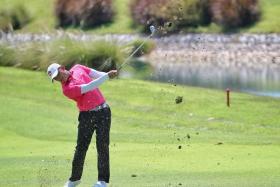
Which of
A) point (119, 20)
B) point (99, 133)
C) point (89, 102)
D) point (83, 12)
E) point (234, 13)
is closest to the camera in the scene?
point (89, 102)

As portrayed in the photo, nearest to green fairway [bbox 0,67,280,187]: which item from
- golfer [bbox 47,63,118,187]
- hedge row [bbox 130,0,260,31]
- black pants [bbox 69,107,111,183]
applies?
black pants [bbox 69,107,111,183]

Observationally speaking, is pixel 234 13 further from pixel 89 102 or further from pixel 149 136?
pixel 89 102

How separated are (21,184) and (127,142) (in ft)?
20.5

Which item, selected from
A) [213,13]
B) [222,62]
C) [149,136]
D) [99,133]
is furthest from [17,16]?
[99,133]

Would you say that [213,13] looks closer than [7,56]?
No

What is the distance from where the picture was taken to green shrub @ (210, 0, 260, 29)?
54.3m

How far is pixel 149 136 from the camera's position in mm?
21750

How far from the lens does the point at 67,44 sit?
38469mm

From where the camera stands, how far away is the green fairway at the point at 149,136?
1518 cm

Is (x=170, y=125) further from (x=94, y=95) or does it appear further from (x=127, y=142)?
(x=94, y=95)

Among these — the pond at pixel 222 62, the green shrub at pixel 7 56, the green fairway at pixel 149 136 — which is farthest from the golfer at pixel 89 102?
the green shrub at pixel 7 56

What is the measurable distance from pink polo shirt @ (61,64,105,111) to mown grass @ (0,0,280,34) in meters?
38.5

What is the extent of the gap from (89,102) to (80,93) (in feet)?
0.75

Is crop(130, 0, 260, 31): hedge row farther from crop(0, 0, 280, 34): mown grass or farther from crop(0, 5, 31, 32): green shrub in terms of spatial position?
crop(0, 5, 31, 32): green shrub
